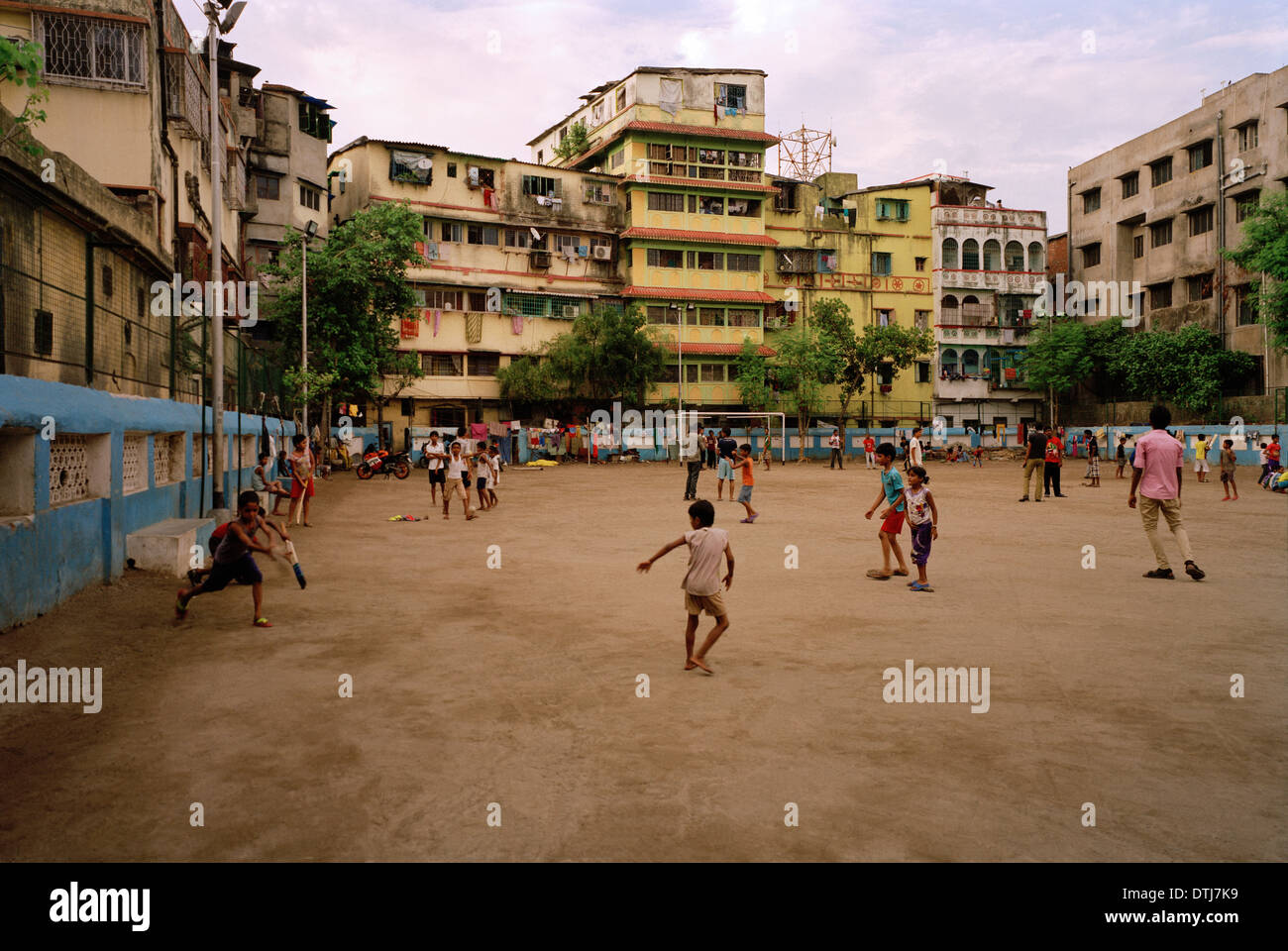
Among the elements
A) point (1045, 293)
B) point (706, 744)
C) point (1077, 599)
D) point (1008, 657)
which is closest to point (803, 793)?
point (706, 744)

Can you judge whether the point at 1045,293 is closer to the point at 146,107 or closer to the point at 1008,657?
the point at 146,107

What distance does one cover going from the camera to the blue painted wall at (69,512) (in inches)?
315

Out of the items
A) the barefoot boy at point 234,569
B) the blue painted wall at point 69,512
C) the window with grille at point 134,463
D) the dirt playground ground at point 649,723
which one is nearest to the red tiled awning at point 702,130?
the blue painted wall at point 69,512

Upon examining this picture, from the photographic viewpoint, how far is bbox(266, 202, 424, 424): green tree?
125ft

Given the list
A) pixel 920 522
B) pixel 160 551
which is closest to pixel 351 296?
pixel 160 551

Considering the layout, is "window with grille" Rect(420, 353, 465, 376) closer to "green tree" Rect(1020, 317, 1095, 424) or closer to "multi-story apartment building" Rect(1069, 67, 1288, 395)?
"green tree" Rect(1020, 317, 1095, 424)

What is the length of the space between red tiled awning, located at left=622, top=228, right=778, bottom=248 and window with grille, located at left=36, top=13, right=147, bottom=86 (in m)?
31.9

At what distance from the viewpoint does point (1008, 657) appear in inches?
299

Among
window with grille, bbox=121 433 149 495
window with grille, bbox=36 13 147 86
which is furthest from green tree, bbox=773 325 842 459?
window with grille, bbox=121 433 149 495

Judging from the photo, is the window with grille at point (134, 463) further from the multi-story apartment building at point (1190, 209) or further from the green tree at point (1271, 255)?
the multi-story apartment building at point (1190, 209)

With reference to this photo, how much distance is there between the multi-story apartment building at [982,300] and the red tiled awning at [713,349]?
12182 mm

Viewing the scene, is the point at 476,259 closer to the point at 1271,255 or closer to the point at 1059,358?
the point at 1059,358

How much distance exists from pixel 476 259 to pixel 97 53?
91.1 feet
